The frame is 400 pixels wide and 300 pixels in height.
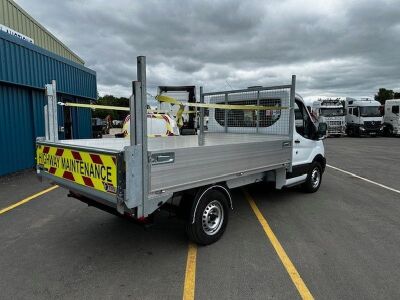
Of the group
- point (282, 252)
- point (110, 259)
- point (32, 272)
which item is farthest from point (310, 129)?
point (32, 272)

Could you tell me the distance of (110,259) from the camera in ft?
12.7

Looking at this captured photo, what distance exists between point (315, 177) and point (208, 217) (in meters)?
3.97

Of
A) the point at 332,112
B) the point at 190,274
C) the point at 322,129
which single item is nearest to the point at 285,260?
the point at 190,274

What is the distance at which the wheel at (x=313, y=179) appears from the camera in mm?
6934

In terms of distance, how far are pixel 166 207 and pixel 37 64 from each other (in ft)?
30.9

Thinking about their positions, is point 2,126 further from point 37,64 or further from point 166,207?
point 166,207

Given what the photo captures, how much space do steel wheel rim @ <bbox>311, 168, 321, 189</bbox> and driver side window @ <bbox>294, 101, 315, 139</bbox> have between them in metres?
0.87

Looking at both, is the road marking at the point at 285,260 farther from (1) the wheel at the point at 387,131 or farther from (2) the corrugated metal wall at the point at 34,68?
(1) the wheel at the point at 387,131

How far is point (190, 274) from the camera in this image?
3498mm

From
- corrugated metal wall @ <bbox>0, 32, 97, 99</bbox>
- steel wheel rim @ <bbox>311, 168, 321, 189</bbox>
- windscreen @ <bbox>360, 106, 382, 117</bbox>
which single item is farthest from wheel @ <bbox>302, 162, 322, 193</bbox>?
windscreen @ <bbox>360, 106, 382, 117</bbox>

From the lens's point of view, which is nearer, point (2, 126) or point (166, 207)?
point (166, 207)

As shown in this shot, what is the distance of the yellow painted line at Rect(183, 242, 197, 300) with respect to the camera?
10.2 ft

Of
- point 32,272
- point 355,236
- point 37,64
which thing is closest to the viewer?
point 32,272

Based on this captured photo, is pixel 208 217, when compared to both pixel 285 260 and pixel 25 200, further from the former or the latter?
pixel 25 200
